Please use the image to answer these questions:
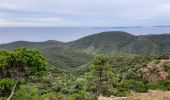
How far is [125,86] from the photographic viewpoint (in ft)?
143

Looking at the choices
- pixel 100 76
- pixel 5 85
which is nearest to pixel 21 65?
pixel 5 85

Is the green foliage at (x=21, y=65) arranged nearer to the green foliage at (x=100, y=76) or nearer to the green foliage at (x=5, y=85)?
the green foliage at (x=5, y=85)

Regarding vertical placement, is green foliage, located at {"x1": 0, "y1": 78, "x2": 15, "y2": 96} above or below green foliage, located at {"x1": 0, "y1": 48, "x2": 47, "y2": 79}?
below

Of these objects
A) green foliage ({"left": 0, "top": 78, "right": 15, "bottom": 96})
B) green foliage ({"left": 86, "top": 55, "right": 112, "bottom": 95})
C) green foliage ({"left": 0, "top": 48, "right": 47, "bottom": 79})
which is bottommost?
green foliage ({"left": 86, "top": 55, "right": 112, "bottom": 95})

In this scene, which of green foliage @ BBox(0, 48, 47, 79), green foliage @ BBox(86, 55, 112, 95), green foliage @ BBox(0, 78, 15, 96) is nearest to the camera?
green foliage @ BBox(0, 78, 15, 96)

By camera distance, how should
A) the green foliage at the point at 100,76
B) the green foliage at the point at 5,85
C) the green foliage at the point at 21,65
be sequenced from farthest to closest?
the green foliage at the point at 100,76 → the green foliage at the point at 21,65 → the green foliage at the point at 5,85

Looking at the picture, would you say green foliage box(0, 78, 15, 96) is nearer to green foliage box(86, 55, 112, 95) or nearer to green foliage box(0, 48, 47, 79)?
green foliage box(0, 48, 47, 79)

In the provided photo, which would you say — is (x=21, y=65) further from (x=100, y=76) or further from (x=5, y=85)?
(x=100, y=76)

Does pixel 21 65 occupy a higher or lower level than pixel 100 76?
higher

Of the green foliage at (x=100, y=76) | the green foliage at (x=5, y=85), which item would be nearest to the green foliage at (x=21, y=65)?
the green foliage at (x=5, y=85)

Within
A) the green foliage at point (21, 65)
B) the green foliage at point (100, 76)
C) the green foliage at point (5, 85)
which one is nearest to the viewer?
the green foliage at point (5, 85)

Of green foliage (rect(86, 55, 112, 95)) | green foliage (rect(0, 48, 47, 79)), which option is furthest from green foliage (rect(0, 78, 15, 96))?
green foliage (rect(86, 55, 112, 95))

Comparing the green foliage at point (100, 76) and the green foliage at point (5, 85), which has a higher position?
the green foliage at point (5, 85)

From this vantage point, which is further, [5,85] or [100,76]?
[100,76]
